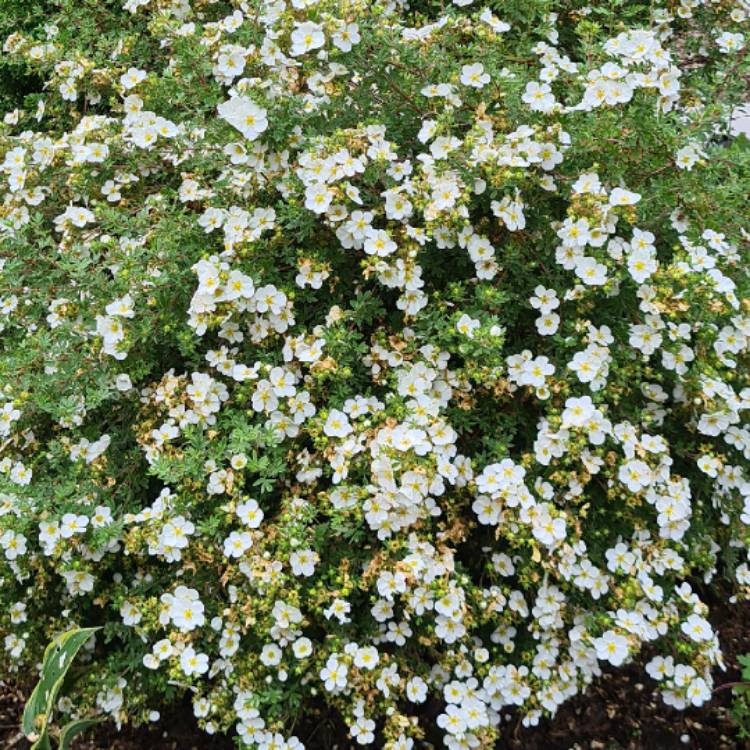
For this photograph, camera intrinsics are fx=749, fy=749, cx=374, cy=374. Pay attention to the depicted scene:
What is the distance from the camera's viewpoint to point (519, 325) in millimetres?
2555

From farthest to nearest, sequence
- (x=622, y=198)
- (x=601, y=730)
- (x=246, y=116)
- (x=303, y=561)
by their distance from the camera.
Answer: (x=601, y=730)
(x=246, y=116)
(x=622, y=198)
(x=303, y=561)

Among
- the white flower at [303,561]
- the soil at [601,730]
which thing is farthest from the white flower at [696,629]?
the white flower at [303,561]

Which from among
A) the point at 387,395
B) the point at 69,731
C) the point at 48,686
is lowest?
the point at 69,731

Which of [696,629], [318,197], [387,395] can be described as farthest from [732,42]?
[696,629]

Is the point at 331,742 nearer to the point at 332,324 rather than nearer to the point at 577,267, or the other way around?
the point at 332,324

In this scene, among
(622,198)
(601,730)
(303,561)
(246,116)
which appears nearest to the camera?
(303,561)

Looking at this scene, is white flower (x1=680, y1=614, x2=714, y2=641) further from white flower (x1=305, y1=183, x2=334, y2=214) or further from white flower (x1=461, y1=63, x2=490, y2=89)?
white flower (x1=461, y1=63, x2=490, y2=89)

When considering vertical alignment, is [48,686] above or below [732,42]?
below

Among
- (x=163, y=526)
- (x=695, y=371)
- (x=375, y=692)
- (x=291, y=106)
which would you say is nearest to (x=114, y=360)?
(x=163, y=526)

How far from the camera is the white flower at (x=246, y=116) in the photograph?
2377mm

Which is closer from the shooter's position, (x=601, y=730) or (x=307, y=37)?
(x=307, y=37)

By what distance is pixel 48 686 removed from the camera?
6.93 feet

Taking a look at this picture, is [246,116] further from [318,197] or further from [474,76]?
[474,76]

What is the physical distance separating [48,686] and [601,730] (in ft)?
6.24
